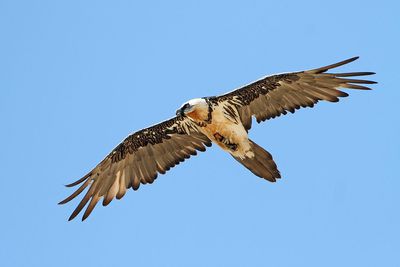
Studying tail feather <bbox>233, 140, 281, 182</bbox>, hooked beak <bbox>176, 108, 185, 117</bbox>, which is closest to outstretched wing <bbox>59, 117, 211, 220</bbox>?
hooked beak <bbox>176, 108, 185, 117</bbox>

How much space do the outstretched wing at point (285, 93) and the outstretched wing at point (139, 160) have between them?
1392 mm

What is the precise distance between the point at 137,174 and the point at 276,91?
3.58 meters

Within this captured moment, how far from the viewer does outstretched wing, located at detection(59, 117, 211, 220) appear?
17750 mm

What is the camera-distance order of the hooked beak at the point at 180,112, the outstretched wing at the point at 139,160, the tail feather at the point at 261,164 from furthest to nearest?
the outstretched wing at the point at 139,160
the hooked beak at the point at 180,112
the tail feather at the point at 261,164

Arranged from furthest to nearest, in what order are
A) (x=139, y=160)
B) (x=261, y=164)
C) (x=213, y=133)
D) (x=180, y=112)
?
(x=139, y=160) < (x=213, y=133) < (x=180, y=112) < (x=261, y=164)

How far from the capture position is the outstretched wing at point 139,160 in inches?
699

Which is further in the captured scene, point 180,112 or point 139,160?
point 139,160

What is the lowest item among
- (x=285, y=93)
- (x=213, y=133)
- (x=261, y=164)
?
(x=261, y=164)

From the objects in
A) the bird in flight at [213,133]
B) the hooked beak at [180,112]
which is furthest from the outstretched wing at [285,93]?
the hooked beak at [180,112]

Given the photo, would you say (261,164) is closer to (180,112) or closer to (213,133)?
(213,133)

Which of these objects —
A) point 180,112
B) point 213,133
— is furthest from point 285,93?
point 180,112

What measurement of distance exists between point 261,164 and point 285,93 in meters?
1.68

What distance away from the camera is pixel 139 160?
59.2ft

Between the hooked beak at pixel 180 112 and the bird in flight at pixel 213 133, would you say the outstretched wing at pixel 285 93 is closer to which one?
the bird in flight at pixel 213 133
